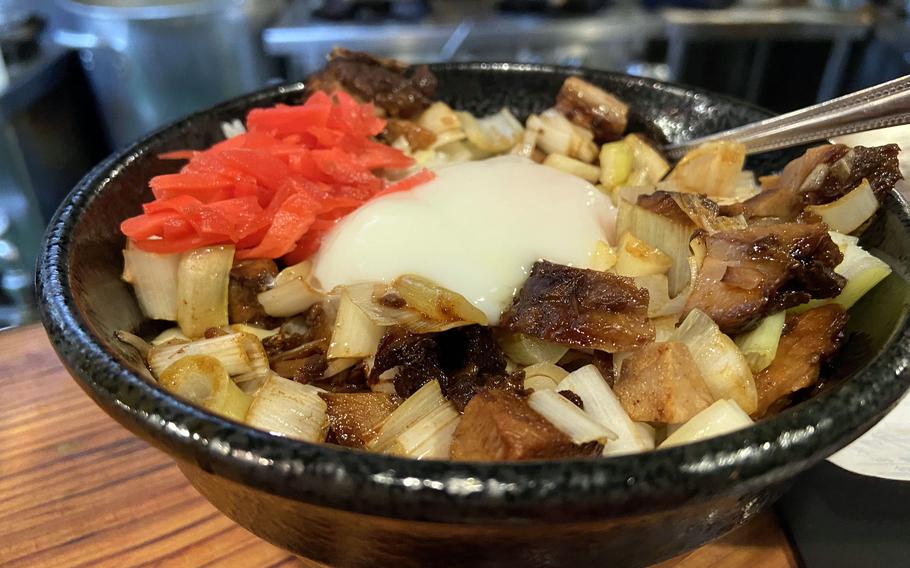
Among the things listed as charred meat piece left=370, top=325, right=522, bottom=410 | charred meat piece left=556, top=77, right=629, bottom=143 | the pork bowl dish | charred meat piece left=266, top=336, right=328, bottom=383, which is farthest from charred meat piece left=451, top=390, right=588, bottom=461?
charred meat piece left=556, top=77, right=629, bottom=143

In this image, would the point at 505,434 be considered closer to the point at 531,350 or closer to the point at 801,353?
the point at 531,350

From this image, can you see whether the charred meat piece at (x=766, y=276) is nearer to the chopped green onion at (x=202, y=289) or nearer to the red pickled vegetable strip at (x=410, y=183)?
the red pickled vegetable strip at (x=410, y=183)

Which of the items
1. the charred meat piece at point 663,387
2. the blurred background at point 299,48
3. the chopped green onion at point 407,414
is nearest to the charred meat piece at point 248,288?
the chopped green onion at point 407,414

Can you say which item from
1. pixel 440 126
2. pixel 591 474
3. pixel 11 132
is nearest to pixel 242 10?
pixel 11 132

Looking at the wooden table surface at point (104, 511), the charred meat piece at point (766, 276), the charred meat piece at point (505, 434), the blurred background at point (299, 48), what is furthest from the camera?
the blurred background at point (299, 48)

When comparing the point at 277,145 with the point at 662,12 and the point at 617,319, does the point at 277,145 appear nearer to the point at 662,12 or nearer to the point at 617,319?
the point at 617,319

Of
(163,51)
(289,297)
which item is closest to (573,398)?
(289,297)
